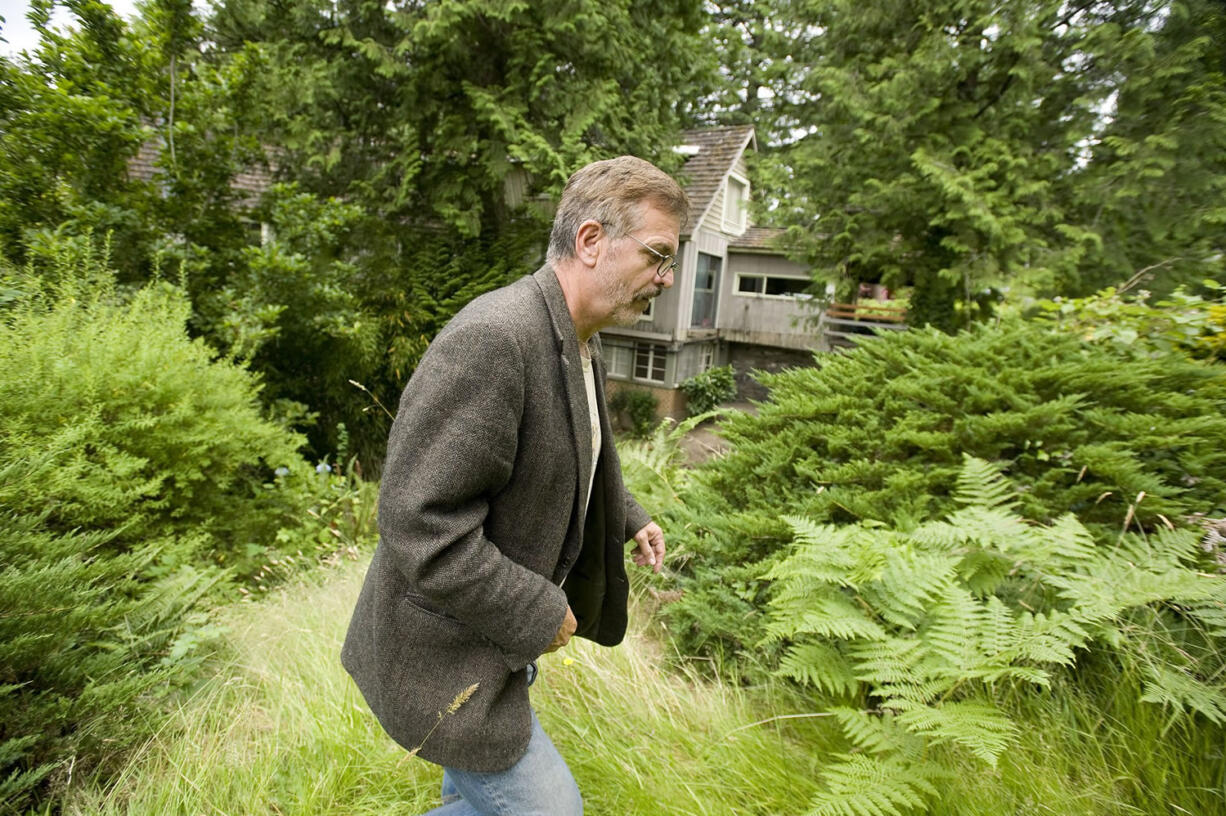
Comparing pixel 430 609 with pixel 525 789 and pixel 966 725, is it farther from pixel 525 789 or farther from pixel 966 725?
pixel 966 725

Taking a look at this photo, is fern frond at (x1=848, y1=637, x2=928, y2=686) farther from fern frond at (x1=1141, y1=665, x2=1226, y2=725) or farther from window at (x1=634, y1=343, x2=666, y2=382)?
window at (x1=634, y1=343, x2=666, y2=382)

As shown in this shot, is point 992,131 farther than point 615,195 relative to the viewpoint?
Yes

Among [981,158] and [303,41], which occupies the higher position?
[303,41]

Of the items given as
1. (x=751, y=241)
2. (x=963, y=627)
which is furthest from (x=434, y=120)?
(x=751, y=241)

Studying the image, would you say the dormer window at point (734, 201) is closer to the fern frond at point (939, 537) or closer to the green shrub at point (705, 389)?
the green shrub at point (705, 389)

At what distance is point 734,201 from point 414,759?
69.5ft

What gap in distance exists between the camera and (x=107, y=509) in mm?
3279

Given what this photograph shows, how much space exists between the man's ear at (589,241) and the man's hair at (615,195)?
0.5 inches

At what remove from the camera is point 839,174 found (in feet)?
35.9

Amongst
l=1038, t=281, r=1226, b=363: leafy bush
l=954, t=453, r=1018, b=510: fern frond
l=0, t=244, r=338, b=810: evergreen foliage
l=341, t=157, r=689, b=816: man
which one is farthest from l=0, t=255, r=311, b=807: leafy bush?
l=1038, t=281, r=1226, b=363: leafy bush

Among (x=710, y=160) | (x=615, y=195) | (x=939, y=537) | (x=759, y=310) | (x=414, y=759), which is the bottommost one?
(x=414, y=759)

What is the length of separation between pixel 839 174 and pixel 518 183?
587 centimetres

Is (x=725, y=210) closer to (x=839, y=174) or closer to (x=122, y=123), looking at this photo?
(x=839, y=174)

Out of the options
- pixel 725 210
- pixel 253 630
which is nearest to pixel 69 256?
pixel 253 630
